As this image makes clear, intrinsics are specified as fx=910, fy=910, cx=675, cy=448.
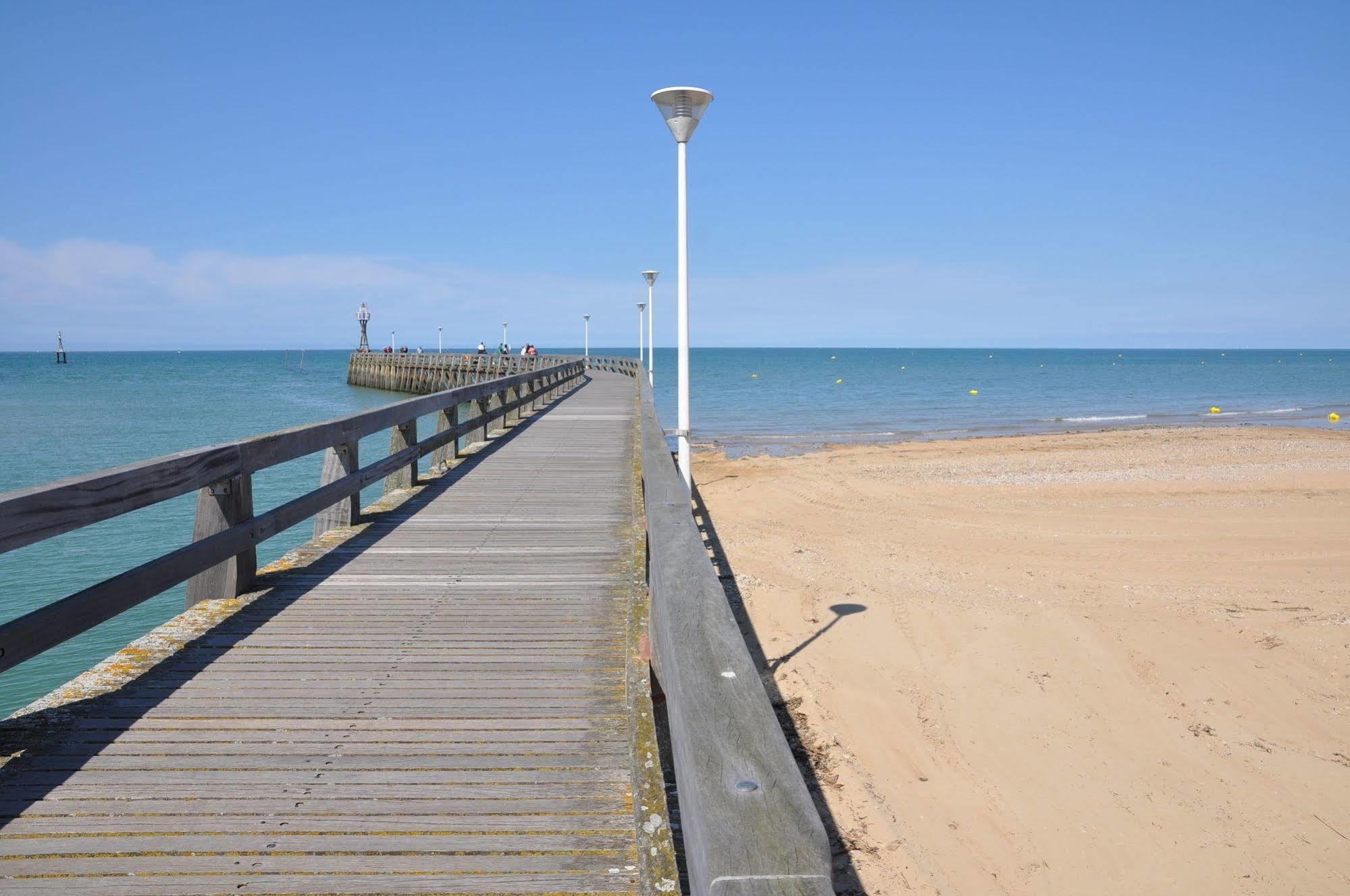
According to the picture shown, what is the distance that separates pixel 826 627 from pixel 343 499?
17.1 ft

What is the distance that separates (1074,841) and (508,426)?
1212 cm

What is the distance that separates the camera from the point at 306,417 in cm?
4916

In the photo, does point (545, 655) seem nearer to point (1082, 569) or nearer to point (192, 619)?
point (192, 619)

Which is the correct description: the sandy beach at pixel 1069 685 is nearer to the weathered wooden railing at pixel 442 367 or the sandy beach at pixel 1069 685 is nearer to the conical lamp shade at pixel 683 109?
the conical lamp shade at pixel 683 109

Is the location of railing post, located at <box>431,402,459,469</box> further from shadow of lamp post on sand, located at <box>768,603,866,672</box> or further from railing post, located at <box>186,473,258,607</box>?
railing post, located at <box>186,473,258,607</box>

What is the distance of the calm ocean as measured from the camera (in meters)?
13.0

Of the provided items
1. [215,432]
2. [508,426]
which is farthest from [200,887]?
[215,432]

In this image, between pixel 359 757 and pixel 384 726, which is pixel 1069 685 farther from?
pixel 359 757

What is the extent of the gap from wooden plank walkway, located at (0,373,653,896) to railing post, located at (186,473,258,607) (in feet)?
0.72

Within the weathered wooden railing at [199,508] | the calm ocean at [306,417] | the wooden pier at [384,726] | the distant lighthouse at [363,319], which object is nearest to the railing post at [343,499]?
the weathered wooden railing at [199,508]

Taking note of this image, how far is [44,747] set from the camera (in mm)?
3301

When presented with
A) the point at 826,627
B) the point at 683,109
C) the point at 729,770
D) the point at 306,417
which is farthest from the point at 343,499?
the point at 306,417

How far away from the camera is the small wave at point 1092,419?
40.2 metres

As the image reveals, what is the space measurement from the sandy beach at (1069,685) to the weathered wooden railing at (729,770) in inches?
140
